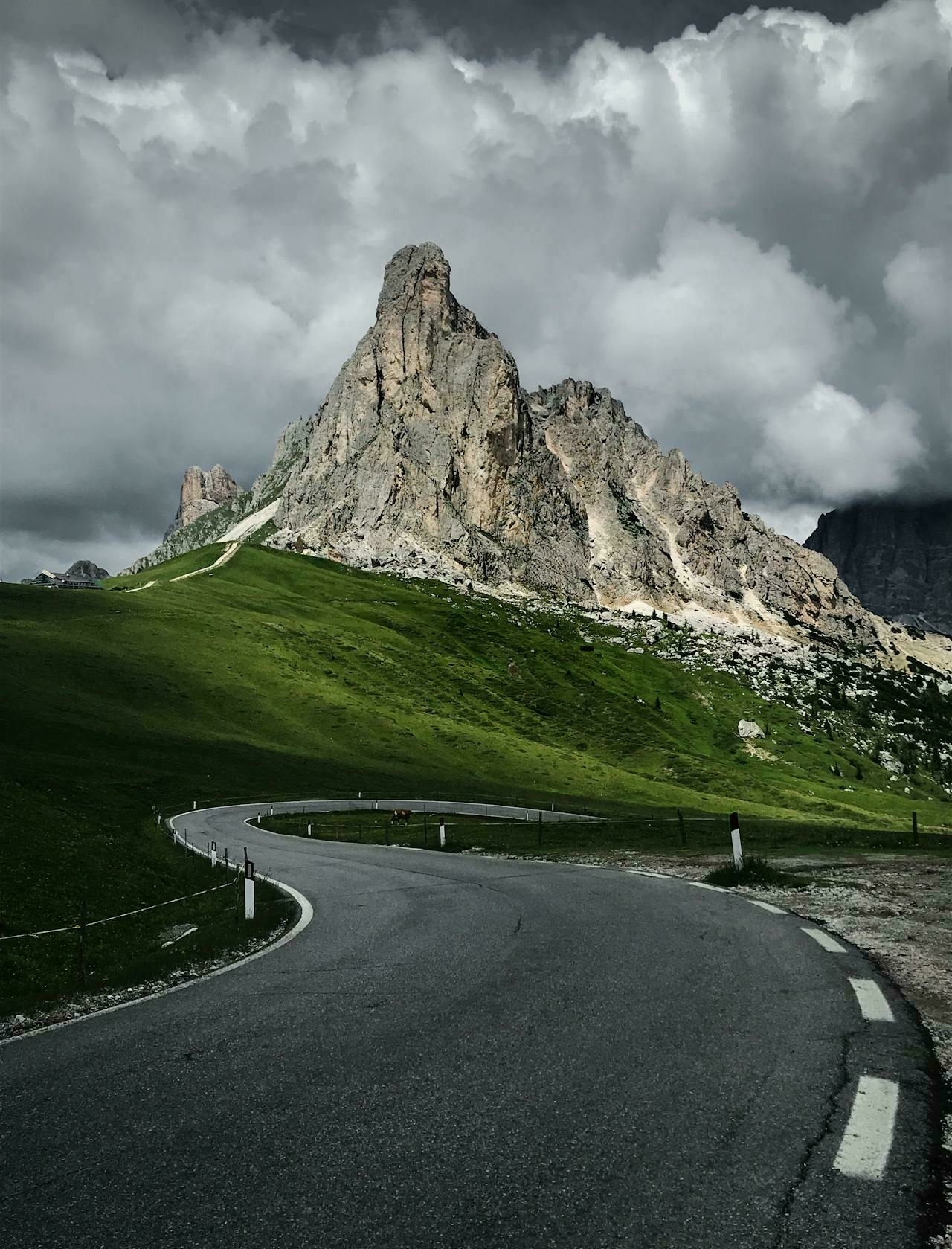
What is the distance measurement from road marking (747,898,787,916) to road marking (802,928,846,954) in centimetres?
161

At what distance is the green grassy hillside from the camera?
5141cm

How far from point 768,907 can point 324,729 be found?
→ 90.3 m

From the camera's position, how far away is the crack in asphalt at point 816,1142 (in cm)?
417

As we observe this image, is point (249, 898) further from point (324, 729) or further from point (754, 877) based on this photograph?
point (324, 729)

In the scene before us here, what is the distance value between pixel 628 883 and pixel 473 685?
128 meters

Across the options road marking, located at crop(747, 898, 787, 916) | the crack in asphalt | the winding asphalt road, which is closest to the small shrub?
road marking, located at crop(747, 898, 787, 916)

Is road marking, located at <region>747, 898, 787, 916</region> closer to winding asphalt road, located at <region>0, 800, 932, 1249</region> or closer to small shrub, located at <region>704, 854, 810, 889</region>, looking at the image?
small shrub, located at <region>704, 854, 810, 889</region>

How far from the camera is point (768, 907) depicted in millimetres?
15039

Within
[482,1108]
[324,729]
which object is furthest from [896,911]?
[324,729]

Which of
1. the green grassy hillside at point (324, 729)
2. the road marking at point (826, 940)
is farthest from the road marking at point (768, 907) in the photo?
the green grassy hillside at point (324, 729)

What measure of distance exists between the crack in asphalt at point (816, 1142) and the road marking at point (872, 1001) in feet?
1.82

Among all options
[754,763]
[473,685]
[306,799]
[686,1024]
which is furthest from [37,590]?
[686,1024]

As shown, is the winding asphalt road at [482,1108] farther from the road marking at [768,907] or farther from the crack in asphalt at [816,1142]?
the road marking at [768,907]

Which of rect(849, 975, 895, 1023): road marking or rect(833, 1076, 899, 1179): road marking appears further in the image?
rect(849, 975, 895, 1023): road marking
